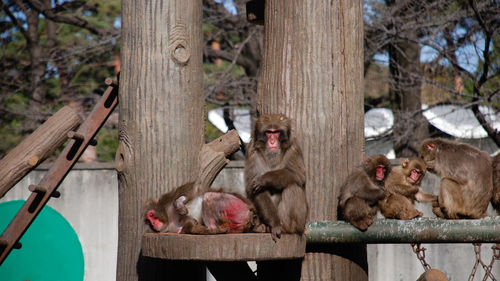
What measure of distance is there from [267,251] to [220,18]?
764cm

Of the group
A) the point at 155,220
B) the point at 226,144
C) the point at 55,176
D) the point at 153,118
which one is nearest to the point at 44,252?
the point at 55,176

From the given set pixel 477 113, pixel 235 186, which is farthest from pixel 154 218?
pixel 477 113

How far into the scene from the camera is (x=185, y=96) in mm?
3961

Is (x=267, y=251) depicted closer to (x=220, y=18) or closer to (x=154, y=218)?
(x=154, y=218)

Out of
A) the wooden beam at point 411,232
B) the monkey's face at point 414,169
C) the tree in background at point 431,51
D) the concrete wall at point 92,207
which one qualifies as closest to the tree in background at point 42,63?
the concrete wall at point 92,207

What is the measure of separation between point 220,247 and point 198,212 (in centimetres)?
49

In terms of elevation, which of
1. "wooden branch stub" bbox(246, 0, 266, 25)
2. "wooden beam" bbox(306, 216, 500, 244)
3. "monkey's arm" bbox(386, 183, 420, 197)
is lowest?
"wooden beam" bbox(306, 216, 500, 244)

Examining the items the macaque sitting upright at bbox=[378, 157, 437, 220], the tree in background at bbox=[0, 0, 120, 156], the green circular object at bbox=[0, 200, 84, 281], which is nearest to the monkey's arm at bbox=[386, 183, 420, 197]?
the macaque sitting upright at bbox=[378, 157, 437, 220]

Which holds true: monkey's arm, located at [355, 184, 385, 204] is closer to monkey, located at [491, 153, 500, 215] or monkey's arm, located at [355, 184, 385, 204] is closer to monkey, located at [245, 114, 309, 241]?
monkey, located at [245, 114, 309, 241]

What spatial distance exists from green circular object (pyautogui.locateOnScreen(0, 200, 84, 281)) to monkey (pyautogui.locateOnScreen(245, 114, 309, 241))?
4309 millimetres

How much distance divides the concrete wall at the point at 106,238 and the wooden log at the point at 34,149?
11.0ft

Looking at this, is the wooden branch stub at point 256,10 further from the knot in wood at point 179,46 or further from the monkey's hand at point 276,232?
the monkey's hand at point 276,232

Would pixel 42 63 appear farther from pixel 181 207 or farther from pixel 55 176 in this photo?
pixel 181 207

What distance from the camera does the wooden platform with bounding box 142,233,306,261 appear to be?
3098mm
